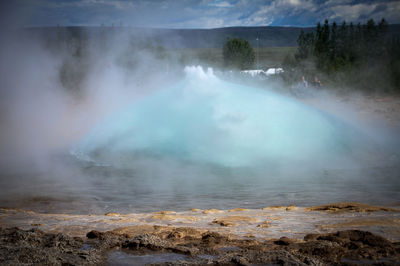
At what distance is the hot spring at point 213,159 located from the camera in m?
6.03

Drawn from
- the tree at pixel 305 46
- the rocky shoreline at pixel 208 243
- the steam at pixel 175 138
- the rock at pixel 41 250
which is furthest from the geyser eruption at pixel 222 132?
the tree at pixel 305 46

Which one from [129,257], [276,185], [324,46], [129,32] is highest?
[324,46]

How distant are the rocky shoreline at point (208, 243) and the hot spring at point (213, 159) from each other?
4.77 feet

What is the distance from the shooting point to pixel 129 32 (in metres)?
18.1

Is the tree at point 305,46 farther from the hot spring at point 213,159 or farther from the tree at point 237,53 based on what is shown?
the hot spring at point 213,159

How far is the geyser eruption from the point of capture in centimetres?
881

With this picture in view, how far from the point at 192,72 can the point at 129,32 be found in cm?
730

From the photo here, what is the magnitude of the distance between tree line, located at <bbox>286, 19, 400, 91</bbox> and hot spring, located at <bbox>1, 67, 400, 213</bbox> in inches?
449

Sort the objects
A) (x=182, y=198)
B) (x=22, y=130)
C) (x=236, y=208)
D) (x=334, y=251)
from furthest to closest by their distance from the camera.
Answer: (x=22, y=130) → (x=182, y=198) → (x=236, y=208) → (x=334, y=251)

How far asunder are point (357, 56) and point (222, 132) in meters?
19.5

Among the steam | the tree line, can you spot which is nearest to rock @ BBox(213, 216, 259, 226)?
the steam

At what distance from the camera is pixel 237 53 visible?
46.0 metres

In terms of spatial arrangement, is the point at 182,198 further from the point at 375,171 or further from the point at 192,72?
the point at 192,72

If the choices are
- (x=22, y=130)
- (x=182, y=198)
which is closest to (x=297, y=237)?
(x=182, y=198)
